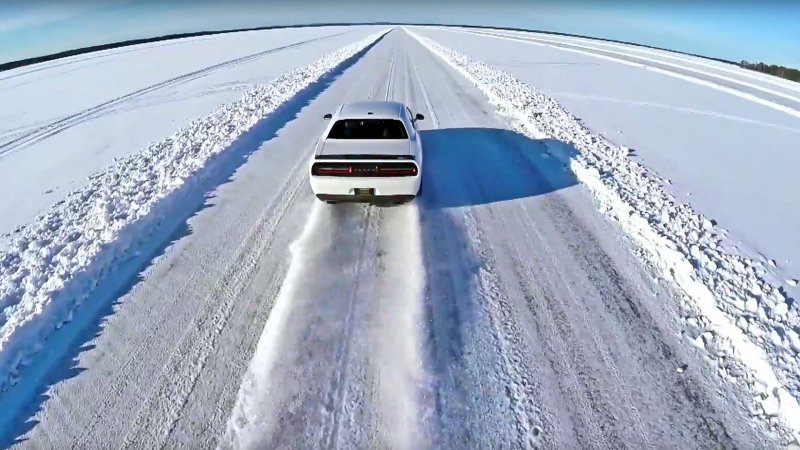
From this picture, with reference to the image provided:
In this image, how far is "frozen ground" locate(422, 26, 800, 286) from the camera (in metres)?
7.41

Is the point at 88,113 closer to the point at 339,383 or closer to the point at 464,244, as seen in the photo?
the point at 464,244

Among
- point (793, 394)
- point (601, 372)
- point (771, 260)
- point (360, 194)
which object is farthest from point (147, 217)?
point (771, 260)

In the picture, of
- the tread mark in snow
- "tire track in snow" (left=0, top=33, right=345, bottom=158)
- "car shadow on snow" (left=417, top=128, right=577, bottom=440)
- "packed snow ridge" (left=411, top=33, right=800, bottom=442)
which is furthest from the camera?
"tire track in snow" (left=0, top=33, right=345, bottom=158)

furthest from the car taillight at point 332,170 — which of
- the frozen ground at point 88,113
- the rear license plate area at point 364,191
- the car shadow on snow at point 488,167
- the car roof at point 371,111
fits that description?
the frozen ground at point 88,113

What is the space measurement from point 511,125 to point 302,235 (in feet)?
25.9

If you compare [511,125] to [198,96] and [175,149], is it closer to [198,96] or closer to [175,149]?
[175,149]

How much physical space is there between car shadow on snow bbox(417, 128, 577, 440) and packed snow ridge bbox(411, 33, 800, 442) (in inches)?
36.1

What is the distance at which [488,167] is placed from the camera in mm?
8938

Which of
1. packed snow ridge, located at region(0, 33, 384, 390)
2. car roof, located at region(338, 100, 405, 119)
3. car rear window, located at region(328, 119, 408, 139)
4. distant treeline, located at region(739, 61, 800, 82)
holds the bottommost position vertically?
packed snow ridge, located at region(0, 33, 384, 390)

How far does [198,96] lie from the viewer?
19562 mm

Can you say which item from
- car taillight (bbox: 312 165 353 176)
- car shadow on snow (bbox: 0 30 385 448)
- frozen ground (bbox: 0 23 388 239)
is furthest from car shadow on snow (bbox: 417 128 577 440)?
frozen ground (bbox: 0 23 388 239)

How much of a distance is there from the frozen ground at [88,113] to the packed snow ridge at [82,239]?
0.78m

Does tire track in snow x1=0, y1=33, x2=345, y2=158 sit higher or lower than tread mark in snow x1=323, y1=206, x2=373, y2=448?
higher

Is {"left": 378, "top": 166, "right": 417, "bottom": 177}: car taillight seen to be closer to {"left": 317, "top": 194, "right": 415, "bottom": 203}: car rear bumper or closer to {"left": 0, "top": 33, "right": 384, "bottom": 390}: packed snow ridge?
{"left": 317, "top": 194, "right": 415, "bottom": 203}: car rear bumper
